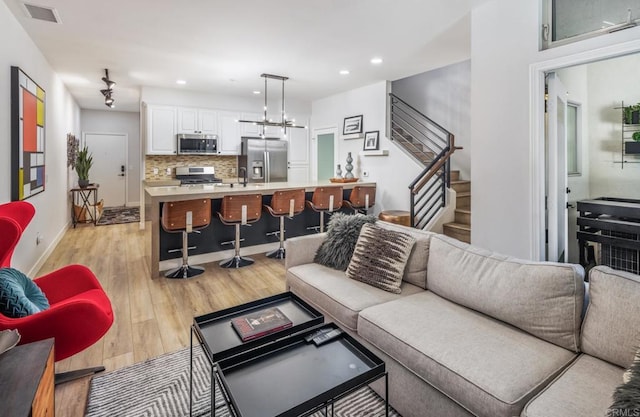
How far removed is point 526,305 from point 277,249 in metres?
3.66

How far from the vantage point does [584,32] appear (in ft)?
8.61

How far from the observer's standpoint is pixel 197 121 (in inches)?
261

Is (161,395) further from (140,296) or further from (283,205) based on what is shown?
(283,205)

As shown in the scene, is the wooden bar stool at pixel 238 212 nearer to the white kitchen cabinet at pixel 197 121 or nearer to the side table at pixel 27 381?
the side table at pixel 27 381

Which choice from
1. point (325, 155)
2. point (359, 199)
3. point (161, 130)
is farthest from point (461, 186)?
point (161, 130)

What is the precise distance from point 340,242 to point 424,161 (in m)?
3.74

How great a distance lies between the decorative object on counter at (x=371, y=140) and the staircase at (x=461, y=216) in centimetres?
141

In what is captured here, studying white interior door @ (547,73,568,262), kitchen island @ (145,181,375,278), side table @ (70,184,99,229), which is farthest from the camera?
side table @ (70,184,99,229)

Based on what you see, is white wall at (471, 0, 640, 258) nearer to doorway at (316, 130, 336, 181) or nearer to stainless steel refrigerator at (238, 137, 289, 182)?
doorway at (316, 130, 336, 181)

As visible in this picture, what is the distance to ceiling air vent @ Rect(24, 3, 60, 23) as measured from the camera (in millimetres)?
3104

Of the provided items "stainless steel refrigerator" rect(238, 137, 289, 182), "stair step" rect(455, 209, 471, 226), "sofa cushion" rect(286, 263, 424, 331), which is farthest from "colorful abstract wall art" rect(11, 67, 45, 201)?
"stair step" rect(455, 209, 471, 226)

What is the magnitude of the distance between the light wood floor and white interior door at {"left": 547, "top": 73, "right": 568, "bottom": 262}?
8.33ft

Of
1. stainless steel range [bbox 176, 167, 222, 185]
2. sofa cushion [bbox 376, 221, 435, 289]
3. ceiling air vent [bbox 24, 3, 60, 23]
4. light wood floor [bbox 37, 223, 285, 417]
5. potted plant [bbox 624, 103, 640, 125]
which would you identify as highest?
ceiling air vent [bbox 24, 3, 60, 23]

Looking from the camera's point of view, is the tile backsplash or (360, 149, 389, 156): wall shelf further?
the tile backsplash
